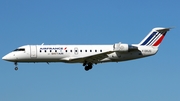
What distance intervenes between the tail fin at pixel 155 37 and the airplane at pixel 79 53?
944 mm

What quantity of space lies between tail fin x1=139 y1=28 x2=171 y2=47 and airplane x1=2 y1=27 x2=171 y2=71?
3.10 ft

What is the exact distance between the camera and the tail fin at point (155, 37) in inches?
1932

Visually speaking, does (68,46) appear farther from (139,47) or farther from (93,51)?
(139,47)

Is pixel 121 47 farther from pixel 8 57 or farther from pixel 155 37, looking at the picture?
pixel 8 57

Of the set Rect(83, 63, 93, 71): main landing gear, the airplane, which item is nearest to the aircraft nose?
the airplane

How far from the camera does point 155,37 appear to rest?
162 feet

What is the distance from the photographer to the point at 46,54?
1807 inches

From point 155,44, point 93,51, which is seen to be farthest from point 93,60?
point 155,44

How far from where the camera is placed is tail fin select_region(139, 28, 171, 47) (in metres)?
49.1

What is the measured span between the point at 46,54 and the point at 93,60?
17.3ft

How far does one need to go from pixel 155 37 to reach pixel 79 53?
9.62m

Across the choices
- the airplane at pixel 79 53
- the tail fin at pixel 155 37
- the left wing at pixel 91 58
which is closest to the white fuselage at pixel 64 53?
the airplane at pixel 79 53

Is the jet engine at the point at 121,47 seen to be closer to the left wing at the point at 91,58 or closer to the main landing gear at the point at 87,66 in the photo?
the left wing at the point at 91,58

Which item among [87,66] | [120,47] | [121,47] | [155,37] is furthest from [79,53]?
[155,37]
